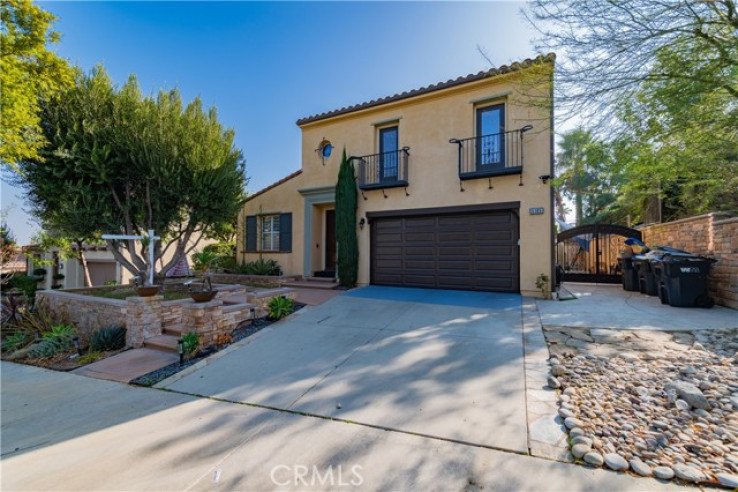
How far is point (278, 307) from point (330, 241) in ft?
17.3

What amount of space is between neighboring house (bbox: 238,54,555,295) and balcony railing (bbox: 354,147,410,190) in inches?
1.3

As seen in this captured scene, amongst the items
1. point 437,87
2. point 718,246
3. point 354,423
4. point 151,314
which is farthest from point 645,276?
point 151,314

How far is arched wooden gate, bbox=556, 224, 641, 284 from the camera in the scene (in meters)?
10.6

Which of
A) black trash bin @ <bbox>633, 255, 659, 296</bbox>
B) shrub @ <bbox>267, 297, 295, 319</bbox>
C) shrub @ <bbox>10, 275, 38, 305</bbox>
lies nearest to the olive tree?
shrub @ <bbox>267, 297, 295, 319</bbox>

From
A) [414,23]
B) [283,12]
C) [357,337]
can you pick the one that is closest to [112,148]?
[283,12]

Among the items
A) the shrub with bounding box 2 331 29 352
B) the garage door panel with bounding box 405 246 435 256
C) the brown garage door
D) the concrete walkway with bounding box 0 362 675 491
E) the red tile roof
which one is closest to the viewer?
the concrete walkway with bounding box 0 362 675 491

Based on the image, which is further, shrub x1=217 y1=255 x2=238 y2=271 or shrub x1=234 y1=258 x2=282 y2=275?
shrub x1=217 y1=255 x2=238 y2=271

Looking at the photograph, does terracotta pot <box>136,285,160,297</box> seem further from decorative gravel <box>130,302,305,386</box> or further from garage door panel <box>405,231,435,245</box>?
garage door panel <box>405,231,435,245</box>

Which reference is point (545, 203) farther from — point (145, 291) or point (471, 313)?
point (145, 291)

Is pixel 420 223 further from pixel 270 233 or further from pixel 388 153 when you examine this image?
pixel 270 233

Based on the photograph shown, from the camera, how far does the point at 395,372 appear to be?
4.00 meters

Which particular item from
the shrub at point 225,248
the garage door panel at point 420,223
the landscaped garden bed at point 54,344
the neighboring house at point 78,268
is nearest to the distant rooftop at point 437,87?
the garage door panel at point 420,223

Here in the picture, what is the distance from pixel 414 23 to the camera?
799 centimetres

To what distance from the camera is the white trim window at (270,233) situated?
39.8ft
